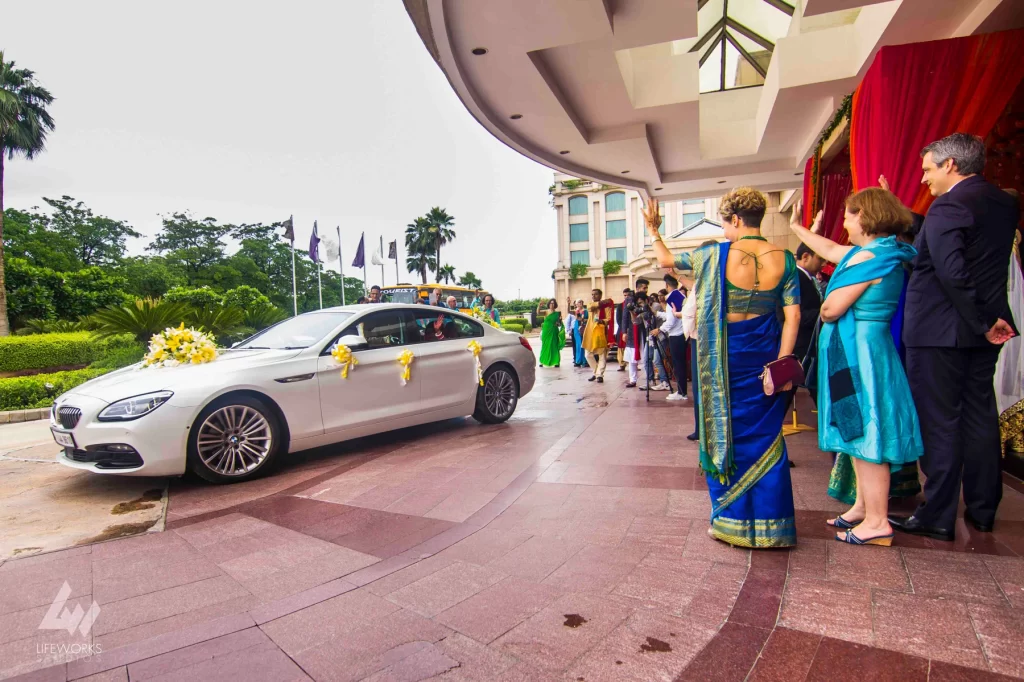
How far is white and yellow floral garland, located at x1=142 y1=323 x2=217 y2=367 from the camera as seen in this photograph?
15.6ft

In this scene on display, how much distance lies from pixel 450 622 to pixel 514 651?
1.14ft

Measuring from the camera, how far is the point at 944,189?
305 cm

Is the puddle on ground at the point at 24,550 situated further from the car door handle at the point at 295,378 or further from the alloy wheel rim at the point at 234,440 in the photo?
the car door handle at the point at 295,378

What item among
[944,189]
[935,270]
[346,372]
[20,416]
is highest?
[944,189]

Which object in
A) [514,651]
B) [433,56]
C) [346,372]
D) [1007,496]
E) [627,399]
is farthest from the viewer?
[627,399]

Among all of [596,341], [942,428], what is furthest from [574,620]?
[596,341]

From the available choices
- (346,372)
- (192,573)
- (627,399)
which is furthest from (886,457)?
(627,399)

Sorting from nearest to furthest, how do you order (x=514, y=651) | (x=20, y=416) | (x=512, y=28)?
(x=514, y=651), (x=512, y=28), (x=20, y=416)

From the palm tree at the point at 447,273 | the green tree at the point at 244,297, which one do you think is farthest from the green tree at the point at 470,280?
the green tree at the point at 244,297

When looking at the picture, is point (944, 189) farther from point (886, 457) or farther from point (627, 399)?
point (627, 399)

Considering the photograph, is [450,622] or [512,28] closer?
[450,622]

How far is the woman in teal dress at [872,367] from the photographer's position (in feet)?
9.57

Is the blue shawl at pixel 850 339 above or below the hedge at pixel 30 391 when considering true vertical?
above

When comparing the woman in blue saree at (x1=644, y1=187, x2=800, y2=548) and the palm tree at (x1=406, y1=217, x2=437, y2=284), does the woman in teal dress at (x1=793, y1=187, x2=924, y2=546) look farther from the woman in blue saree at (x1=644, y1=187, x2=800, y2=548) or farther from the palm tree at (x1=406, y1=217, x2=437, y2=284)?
the palm tree at (x1=406, y1=217, x2=437, y2=284)
